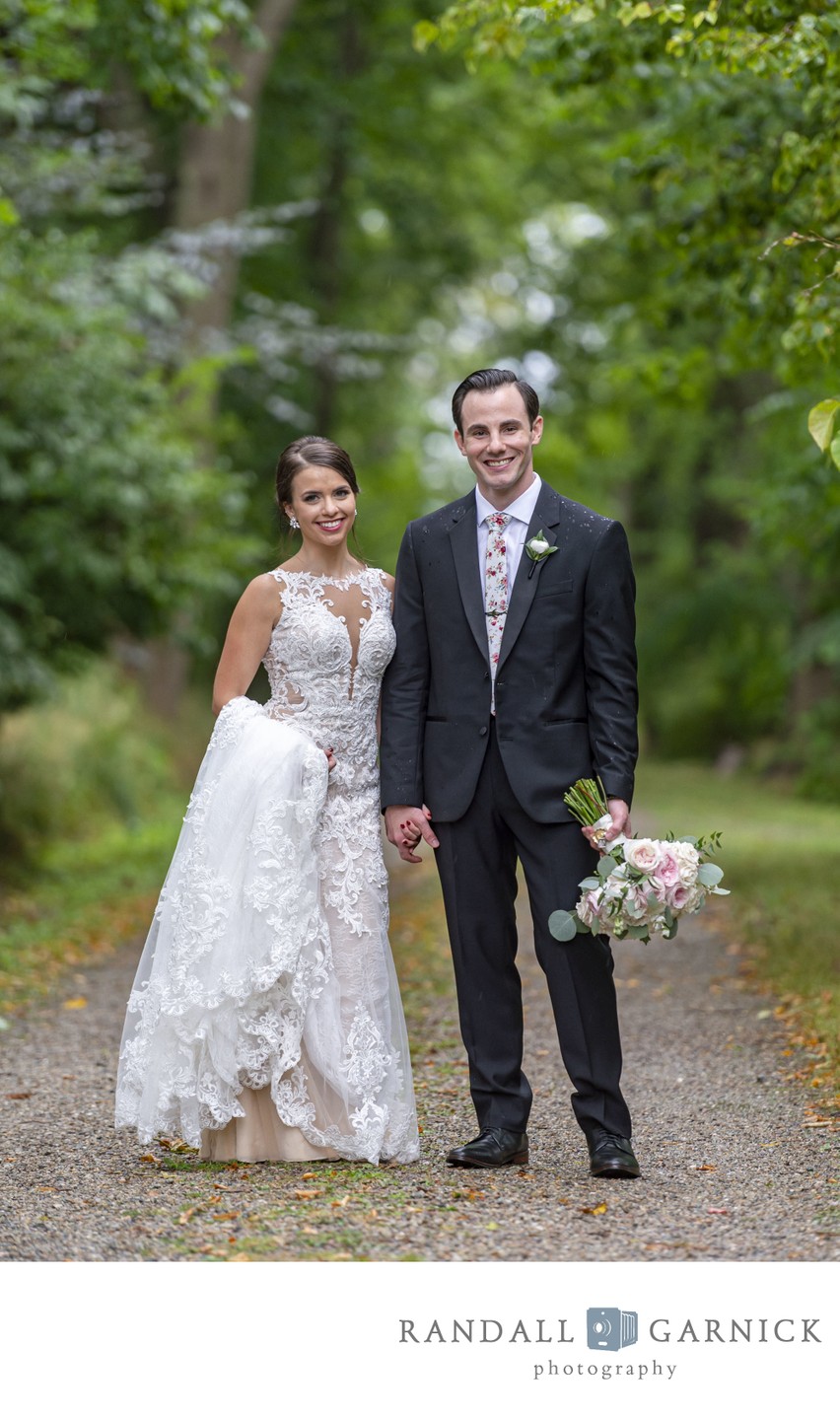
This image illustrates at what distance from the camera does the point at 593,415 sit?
2186 centimetres

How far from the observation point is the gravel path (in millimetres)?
4133

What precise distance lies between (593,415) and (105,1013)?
1522cm

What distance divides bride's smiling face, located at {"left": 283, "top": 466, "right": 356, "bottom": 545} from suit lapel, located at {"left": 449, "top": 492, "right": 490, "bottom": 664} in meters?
0.40

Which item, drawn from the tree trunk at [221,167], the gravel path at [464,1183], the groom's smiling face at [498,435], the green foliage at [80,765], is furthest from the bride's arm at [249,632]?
the tree trunk at [221,167]

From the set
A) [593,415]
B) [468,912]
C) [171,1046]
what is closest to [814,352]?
[468,912]

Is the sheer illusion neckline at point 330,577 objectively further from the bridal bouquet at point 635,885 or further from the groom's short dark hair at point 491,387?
the bridal bouquet at point 635,885

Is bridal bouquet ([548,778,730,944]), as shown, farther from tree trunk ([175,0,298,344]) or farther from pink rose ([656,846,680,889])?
tree trunk ([175,0,298,344])

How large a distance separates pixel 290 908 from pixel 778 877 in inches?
302

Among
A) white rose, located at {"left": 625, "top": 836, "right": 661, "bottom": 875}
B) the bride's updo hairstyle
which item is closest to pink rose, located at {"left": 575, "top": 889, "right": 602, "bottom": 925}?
white rose, located at {"left": 625, "top": 836, "right": 661, "bottom": 875}

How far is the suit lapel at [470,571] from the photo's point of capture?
15.9ft

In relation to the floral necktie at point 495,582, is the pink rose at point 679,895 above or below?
below

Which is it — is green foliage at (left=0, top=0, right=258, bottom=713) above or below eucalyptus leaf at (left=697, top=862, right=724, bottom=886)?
above

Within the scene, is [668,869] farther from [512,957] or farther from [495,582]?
[495,582]
